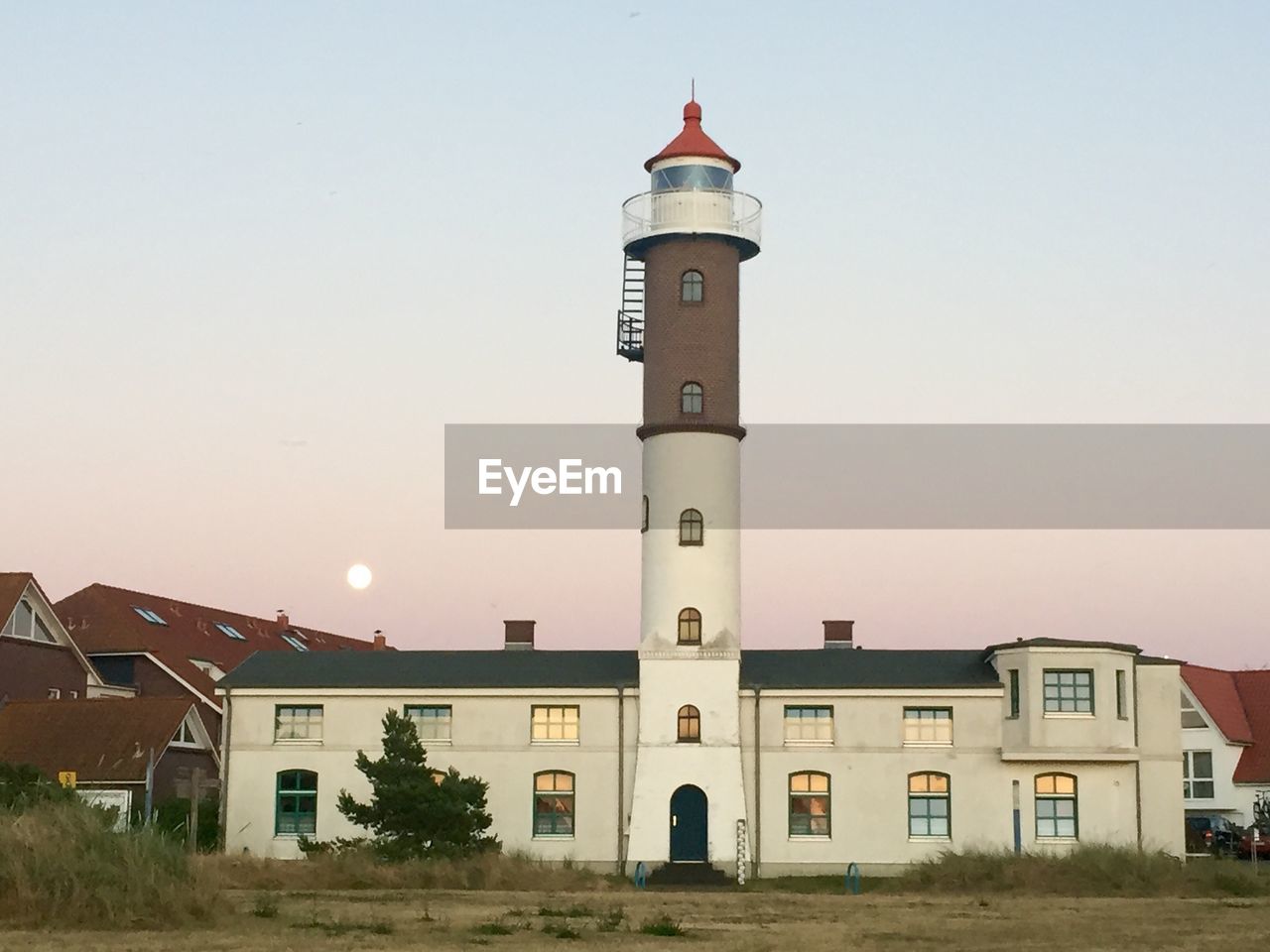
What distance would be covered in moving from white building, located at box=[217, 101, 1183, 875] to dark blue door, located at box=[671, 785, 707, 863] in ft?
0.17

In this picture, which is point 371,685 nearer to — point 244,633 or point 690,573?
point 690,573

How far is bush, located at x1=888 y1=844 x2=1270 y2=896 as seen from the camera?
37000 mm

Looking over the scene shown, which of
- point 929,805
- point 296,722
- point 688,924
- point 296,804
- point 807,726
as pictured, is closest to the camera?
point 688,924

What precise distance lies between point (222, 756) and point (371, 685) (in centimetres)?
426

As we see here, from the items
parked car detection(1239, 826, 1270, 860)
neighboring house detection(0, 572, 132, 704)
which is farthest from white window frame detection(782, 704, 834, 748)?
neighboring house detection(0, 572, 132, 704)

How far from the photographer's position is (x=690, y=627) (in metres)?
45.6

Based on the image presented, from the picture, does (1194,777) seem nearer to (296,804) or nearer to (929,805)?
(929,805)

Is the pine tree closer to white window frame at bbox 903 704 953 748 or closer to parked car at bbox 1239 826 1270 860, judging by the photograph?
white window frame at bbox 903 704 953 748

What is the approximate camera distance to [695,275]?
46.2 m

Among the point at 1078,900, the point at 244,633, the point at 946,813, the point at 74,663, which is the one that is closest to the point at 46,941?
the point at 1078,900

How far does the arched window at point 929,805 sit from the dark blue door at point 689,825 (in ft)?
17.1

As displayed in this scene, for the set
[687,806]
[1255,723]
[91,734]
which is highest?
[1255,723]

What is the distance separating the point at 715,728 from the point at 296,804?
1101 centimetres

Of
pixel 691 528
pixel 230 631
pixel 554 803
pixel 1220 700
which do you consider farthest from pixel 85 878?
pixel 1220 700
